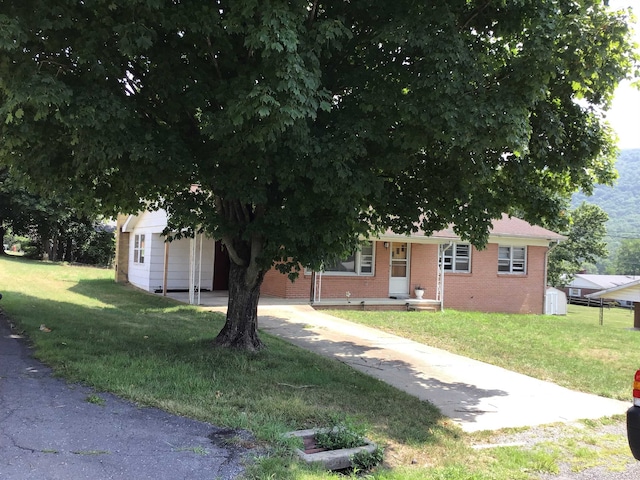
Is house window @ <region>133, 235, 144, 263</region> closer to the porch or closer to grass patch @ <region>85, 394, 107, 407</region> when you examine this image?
the porch

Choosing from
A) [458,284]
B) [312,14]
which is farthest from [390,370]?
[458,284]

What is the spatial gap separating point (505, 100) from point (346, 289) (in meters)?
12.8

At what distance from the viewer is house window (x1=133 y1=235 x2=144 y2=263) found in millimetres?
20719

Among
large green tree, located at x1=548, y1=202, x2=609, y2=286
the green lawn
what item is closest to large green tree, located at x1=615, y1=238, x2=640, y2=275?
large green tree, located at x1=548, y1=202, x2=609, y2=286

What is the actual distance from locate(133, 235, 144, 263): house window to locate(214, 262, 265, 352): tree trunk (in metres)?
13.2

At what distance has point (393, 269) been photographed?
19.6m

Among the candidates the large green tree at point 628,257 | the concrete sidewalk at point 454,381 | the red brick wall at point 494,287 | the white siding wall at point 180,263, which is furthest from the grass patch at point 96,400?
the large green tree at point 628,257

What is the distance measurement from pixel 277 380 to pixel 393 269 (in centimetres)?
1308

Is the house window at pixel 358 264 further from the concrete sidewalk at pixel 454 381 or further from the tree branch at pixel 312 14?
the tree branch at pixel 312 14

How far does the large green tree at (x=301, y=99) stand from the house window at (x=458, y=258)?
13336 millimetres

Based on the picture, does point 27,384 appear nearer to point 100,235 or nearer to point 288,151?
point 288,151

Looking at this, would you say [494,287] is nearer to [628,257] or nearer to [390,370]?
[390,370]

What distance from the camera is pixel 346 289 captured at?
18266mm

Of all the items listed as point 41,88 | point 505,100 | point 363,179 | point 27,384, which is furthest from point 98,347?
point 505,100
